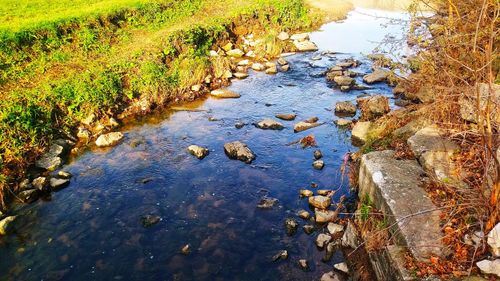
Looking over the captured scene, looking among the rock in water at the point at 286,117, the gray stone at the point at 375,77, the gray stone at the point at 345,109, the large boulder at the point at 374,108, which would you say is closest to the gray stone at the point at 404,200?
the large boulder at the point at 374,108

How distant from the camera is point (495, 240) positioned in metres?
5.95

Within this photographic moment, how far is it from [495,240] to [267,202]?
566cm

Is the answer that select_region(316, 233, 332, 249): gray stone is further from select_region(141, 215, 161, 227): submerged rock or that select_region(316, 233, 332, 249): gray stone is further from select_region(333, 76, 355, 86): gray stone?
select_region(333, 76, 355, 86): gray stone

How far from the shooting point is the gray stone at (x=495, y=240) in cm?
592

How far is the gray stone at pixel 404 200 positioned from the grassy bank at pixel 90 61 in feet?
32.9

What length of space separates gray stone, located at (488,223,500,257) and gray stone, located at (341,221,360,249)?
2.93 meters

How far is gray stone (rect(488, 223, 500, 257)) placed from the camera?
592 centimetres

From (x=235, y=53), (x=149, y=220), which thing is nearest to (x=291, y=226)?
(x=149, y=220)

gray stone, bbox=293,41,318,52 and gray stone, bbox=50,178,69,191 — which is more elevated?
gray stone, bbox=293,41,318,52

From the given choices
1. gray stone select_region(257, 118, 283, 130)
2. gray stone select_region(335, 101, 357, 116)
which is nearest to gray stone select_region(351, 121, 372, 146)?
gray stone select_region(335, 101, 357, 116)

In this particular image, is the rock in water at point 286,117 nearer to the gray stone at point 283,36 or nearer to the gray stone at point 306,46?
the gray stone at point 306,46

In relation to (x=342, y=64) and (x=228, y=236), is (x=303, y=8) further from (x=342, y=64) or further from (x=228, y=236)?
(x=228, y=236)

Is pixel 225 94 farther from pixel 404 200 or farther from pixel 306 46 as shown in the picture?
pixel 404 200

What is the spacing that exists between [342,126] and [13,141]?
1140 cm
